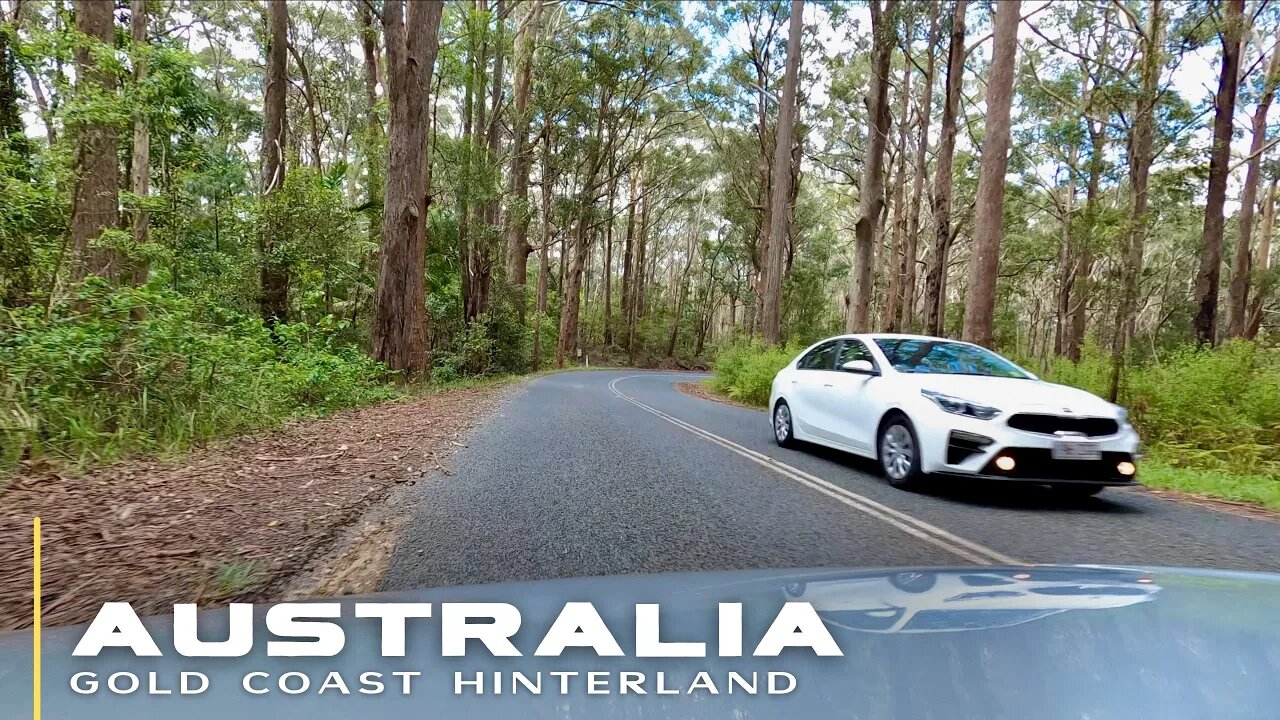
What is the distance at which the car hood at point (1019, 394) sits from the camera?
5551 mm

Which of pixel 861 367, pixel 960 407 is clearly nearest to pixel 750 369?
pixel 861 367

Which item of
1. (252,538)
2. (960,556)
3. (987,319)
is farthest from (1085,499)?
(987,319)

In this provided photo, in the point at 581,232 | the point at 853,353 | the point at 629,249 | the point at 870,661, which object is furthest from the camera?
the point at 629,249

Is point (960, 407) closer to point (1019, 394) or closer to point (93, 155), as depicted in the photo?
point (1019, 394)

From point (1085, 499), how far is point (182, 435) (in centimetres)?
857

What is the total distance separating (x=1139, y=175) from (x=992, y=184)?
7488 millimetres

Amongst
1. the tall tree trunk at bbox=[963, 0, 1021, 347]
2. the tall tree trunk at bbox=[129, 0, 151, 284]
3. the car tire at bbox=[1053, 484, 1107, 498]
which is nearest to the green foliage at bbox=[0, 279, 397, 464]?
the tall tree trunk at bbox=[129, 0, 151, 284]

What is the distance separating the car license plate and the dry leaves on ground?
17.8 feet

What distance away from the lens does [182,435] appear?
267 inches

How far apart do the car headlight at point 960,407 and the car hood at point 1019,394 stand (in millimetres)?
52

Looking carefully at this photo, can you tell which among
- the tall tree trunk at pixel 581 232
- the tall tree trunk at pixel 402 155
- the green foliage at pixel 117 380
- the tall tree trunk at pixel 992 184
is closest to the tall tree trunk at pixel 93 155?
the tall tree trunk at pixel 402 155

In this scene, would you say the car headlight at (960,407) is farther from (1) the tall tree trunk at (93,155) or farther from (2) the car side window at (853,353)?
(1) the tall tree trunk at (93,155)

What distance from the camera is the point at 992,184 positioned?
13.0 m

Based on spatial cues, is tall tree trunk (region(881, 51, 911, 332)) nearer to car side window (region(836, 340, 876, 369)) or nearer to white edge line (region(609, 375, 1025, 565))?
car side window (region(836, 340, 876, 369))
